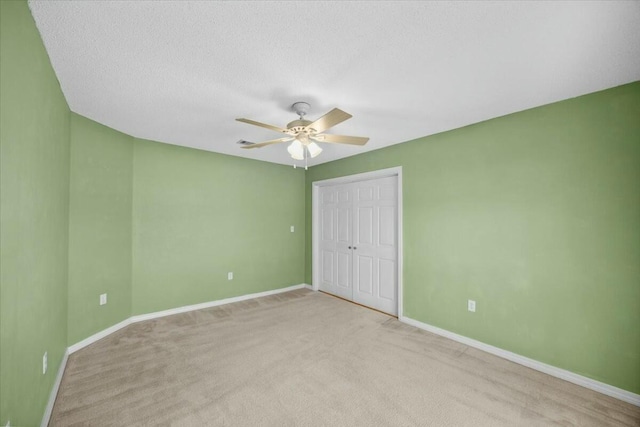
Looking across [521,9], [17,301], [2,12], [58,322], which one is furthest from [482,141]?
[58,322]

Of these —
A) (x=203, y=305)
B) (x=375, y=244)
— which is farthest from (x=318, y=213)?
(x=203, y=305)

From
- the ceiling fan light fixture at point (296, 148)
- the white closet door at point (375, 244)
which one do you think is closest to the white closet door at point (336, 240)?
the white closet door at point (375, 244)

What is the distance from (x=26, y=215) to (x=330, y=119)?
1.92 metres

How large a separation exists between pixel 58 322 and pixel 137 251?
1.30 meters

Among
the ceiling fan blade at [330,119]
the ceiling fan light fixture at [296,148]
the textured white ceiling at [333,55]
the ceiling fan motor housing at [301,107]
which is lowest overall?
the ceiling fan light fixture at [296,148]

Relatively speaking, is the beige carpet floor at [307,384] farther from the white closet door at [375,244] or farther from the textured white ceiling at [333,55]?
the textured white ceiling at [333,55]

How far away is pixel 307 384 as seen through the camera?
7.14ft

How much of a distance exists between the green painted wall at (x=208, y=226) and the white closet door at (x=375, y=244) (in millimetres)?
1323

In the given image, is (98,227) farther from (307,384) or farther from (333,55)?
(333,55)

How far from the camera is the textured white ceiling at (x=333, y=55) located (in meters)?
1.36

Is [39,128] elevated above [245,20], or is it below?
below

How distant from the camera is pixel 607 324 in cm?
212

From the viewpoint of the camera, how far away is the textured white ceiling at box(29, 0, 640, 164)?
4.45 ft

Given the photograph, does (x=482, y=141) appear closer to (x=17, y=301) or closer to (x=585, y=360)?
(x=585, y=360)
